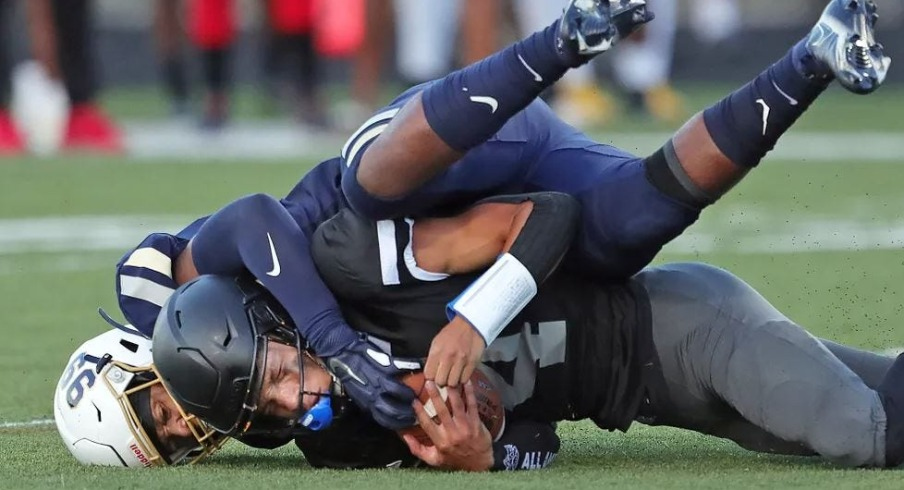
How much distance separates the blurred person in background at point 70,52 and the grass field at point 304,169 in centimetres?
67

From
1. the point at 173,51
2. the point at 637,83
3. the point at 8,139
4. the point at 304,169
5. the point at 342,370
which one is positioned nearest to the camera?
the point at 342,370

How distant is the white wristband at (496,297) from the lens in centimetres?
381

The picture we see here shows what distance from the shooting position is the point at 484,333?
381 cm

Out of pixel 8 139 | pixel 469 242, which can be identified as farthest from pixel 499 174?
pixel 8 139

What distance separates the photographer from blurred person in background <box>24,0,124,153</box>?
1215 cm

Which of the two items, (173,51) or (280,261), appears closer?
(280,261)

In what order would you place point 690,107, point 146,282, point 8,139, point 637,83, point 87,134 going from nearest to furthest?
1. point 146,282
2. point 8,139
3. point 87,134
4. point 637,83
5. point 690,107

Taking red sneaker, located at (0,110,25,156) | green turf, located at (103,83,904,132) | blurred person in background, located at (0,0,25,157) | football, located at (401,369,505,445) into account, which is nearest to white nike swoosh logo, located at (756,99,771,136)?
football, located at (401,369,505,445)

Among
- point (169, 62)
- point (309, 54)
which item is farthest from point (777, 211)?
point (169, 62)

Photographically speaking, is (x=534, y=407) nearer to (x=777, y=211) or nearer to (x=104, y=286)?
(x=104, y=286)

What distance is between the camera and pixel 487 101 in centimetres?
396

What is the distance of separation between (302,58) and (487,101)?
31.7 ft

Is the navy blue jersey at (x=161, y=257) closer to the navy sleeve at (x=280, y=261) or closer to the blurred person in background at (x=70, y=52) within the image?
the navy sleeve at (x=280, y=261)

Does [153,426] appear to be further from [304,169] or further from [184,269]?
[304,169]
